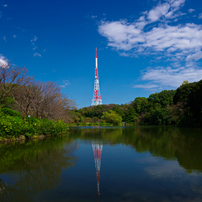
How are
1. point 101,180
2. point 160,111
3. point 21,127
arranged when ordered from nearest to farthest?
point 101,180 < point 21,127 < point 160,111

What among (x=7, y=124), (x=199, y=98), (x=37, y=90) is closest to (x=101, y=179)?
(x=7, y=124)

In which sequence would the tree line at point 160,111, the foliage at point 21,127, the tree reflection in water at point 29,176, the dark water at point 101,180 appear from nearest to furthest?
1. the dark water at point 101,180
2. the tree reflection in water at point 29,176
3. the foliage at point 21,127
4. the tree line at point 160,111

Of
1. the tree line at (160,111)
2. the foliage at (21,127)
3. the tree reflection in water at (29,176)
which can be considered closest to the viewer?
the tree reflection in water at (29,176)

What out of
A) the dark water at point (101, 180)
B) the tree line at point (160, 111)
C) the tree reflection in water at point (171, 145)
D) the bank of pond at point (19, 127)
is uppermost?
the tree line at point (160, 111)

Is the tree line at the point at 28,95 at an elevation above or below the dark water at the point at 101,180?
above

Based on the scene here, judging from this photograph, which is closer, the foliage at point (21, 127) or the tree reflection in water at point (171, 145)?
the tree reflection in water at point (171, 145)

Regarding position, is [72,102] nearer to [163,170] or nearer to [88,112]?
[163,170]

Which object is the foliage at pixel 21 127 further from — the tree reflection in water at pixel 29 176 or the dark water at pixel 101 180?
the dark water at pixel 101 180

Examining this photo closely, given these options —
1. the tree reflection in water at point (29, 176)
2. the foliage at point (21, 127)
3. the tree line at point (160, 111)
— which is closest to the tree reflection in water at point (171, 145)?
the foliage at point (21, 127)

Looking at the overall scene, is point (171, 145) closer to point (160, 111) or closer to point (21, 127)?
point (21, 127)

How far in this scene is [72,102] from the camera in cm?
3103

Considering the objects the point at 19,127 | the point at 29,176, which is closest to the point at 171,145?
the point at 29,176

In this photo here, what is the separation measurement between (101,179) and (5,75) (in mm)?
12080

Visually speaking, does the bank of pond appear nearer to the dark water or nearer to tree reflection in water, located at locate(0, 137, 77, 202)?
tree reflection in water, located at locate(0, 137, 77, 202)
